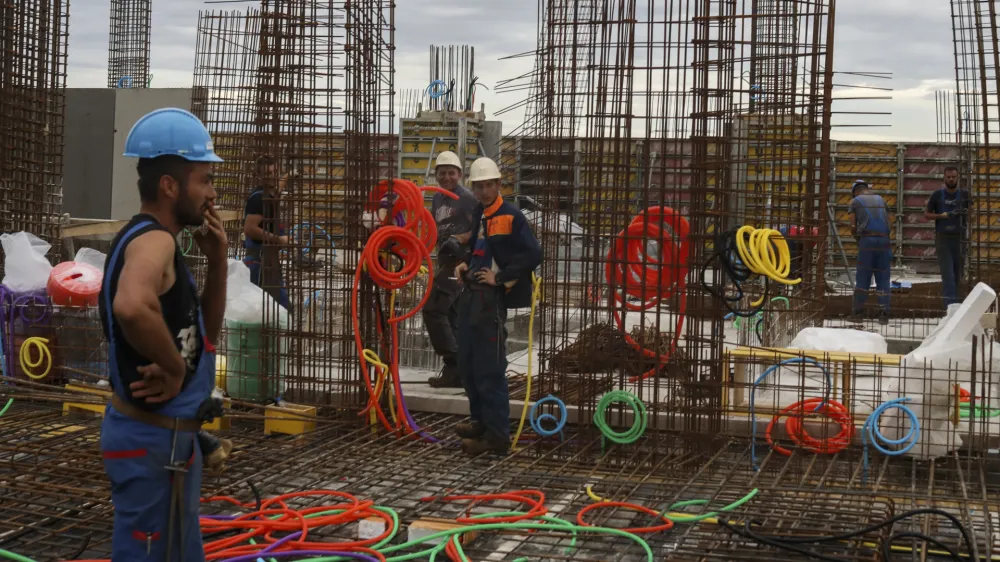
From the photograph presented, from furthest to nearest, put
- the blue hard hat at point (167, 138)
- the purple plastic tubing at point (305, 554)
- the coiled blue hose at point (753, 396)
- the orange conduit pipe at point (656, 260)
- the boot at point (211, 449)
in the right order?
the orange conduit pipe at point (656, 260) → the coiled blue hose at point (753, 396) → the purple plastic tubing at point (305, 554) → the boot at point (211, 449) → the blue hard hat at point (167, 138)

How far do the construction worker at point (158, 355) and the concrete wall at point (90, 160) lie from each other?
23589mm

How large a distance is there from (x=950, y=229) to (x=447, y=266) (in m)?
7.91

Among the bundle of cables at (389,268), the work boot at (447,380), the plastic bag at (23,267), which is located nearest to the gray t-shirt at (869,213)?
the work boot at (447,380)

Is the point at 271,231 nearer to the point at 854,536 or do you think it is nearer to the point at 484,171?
the point at 484,171

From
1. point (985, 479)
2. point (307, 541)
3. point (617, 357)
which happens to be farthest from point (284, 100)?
point (985, 479)

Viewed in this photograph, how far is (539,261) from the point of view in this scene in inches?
306

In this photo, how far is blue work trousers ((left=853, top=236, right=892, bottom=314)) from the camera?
14.6 m

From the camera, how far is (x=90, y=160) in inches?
1040

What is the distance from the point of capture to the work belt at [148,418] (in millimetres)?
3645

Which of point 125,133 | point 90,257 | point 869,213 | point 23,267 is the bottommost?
point 23,267

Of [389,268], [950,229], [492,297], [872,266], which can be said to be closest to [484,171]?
[492,297]

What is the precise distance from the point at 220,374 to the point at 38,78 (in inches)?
195

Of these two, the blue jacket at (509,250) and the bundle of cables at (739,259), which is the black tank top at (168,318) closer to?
the blue jacket at (509,250)

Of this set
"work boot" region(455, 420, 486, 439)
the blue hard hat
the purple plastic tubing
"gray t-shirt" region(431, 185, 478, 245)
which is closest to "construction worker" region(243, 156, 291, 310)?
"gray t-shirt" region(431, 185, 478, 245)
